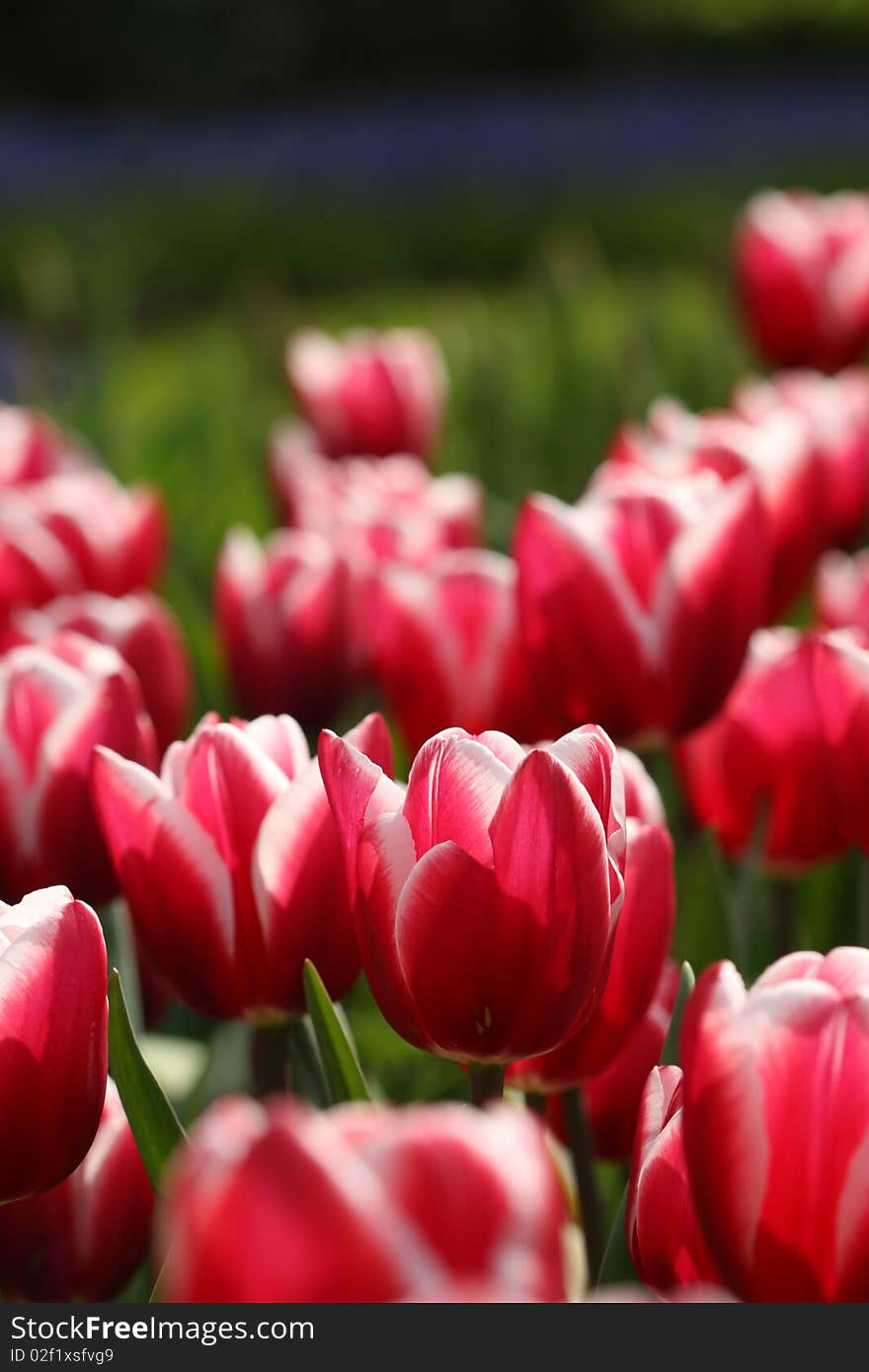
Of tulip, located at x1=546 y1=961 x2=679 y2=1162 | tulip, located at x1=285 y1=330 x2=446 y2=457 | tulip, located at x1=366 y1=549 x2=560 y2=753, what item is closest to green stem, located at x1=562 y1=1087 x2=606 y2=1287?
tulip, located at x1=546 y1=961 x2=679 y2=1162

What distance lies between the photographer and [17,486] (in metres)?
1.86

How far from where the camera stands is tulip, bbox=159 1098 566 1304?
0.41 metres

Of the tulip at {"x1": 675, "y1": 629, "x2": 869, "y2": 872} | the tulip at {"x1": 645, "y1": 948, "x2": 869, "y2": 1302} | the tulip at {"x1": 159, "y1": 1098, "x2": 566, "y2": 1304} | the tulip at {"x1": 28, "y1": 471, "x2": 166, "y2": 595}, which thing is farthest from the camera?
the tulip at {"x1": 28, "y1": 471, "x2": 166, "y2": 595}

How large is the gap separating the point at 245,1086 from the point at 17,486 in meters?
0.99

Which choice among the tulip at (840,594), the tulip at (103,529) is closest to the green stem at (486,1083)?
the tulip at (840,594)

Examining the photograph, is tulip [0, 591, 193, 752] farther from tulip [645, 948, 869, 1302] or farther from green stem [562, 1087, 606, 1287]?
tulip [645, 948, 869, 1302]

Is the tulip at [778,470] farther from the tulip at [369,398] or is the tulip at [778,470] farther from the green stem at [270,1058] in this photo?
the tulip at [369,398]

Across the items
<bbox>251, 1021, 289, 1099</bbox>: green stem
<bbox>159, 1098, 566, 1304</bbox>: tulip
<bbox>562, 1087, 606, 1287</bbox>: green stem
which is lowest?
<bbox>562, 1087, 606, 1287</bbox>: green stem

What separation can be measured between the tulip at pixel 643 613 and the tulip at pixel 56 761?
271 mm

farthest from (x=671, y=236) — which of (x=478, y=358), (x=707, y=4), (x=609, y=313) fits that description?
(x=707, y=4)

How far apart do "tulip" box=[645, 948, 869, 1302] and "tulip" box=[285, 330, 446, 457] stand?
1728 mm

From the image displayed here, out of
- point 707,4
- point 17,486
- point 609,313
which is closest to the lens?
point 17,486

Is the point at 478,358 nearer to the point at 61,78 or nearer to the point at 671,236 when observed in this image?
the point at 671,236

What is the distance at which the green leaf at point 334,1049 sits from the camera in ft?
2.41
